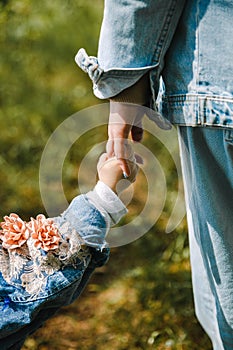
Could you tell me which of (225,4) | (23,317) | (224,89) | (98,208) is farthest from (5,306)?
(225,4)

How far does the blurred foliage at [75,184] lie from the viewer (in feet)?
7.31

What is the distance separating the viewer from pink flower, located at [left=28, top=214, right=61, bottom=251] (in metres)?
1.38

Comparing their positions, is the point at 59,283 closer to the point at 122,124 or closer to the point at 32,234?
the point at 32,234

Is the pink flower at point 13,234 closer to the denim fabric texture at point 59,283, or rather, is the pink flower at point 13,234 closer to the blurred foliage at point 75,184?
the denim fabric texture at point 59,283

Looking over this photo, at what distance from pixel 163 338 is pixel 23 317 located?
0.90m

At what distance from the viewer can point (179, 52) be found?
1259 mm

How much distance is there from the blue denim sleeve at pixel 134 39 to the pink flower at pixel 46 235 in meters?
0.31

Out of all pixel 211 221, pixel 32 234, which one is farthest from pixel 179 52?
pixel 32 234

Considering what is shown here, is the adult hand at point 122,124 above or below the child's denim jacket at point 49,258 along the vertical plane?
above

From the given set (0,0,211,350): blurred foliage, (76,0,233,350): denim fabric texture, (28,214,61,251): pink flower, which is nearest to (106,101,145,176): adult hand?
(76,0,233,350): denim fabric texture

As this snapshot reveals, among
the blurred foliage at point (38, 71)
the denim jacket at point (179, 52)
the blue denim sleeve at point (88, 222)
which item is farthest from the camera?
the blurred foliage at point (38, 71)

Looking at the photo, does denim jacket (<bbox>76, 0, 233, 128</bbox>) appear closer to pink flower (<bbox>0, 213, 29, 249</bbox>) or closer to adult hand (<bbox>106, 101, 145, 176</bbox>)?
adult hand (<bbox>106, 101, 145, 176</bbox>)

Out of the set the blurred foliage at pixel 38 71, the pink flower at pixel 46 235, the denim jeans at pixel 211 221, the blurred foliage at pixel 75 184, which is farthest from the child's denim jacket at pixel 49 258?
the blurred foliage at pixel 38 71

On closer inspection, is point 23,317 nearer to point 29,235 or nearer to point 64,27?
point 29,235
